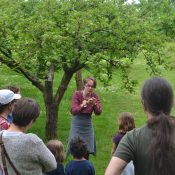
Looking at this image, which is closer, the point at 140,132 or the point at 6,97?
the point at 140,132

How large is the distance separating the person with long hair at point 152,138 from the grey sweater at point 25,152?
1.22m

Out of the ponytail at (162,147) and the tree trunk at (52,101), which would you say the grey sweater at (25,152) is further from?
the tree trunk at (52,101)

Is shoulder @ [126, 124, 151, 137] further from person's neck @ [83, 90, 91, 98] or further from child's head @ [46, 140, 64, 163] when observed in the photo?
person's neck @ [83, 90, 91, 98]

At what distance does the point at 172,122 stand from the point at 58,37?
540 centimetres

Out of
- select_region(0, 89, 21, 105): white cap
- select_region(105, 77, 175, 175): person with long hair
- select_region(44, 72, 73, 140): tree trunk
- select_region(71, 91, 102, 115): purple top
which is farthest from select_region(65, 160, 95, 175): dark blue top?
select_region(44, 72, 73, 140): tree trunk

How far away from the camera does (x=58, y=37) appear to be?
8008 millimetres

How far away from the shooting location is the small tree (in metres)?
8.27

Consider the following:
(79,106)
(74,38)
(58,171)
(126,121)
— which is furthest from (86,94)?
(58,171)

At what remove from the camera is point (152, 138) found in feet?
9.20

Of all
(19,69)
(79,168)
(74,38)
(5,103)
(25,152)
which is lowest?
(79,168)

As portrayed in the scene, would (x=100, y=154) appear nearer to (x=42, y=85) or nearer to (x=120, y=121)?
(x=42, y=85)

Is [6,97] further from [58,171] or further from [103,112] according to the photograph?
[103,112]

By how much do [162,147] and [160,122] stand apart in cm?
15

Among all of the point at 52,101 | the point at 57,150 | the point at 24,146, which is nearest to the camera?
the point at 24,146
